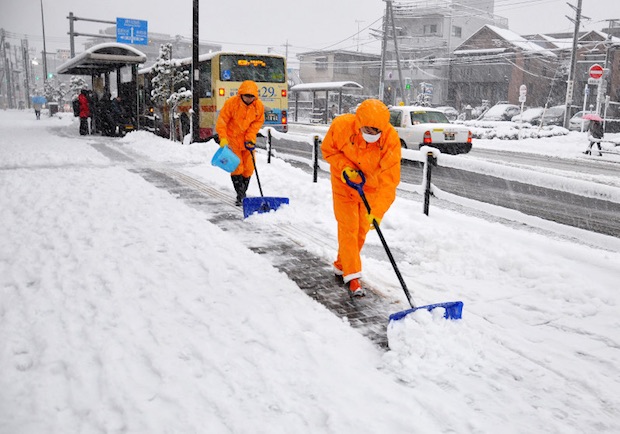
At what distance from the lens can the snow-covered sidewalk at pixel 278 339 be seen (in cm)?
281

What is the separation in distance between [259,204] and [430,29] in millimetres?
56285

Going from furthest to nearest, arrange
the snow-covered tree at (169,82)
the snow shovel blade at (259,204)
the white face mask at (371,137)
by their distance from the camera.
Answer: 1. the snow-covered tree at (169,82)
2. the snow shovel blade at (259,204)
3. the white face mask at (371,137)

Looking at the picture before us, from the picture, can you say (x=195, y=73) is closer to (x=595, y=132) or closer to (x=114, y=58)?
(x=114, y=58)

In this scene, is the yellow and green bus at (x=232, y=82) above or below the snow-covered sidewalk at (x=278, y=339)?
above

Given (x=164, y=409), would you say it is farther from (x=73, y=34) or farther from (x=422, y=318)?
(x=73, y=34)

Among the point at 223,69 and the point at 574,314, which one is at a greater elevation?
the point at 223,69

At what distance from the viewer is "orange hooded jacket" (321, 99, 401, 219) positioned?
14.0 ft

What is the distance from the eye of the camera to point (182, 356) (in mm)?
3365

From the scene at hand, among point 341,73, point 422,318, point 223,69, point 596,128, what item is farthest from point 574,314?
point 341,73

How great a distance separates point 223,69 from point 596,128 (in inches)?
546

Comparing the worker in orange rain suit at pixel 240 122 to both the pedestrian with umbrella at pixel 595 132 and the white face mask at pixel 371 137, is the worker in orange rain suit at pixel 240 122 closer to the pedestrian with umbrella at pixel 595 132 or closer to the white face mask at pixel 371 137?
the white face mask at pixel 371 137

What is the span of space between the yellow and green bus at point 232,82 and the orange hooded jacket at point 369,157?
13.3 m

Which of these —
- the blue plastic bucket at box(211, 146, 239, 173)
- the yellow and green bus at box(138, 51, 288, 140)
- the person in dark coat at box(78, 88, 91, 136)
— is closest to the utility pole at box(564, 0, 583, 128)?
the yellow and green bus at box(138, 51, 288, 140)

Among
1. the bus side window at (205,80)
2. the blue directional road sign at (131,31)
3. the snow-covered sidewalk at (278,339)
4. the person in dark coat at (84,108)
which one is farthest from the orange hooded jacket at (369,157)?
the blue directional road sign at (131,31)
